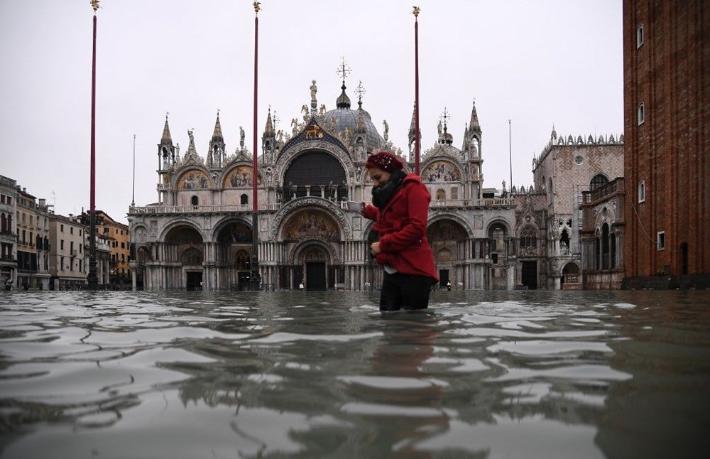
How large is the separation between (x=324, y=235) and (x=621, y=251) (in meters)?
22.9

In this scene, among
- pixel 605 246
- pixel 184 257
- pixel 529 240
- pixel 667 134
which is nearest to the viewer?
pixel 667 134

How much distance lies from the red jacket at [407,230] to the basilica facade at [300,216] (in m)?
35.3

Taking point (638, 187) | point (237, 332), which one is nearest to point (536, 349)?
point (237, 332)

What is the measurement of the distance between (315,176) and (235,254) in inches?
334

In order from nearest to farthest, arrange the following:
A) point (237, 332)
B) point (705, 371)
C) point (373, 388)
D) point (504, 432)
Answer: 1. point (504, 432)
2. point (373, 388)
3. point (705, 371)
4. point (237, 332)

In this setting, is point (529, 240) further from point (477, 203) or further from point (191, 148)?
point (191, 148)

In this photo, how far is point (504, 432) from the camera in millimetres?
1815

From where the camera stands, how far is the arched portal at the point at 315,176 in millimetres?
44906

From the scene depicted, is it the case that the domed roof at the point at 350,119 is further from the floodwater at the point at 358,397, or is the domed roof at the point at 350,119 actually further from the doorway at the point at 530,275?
the floodwater at the point at 358,397

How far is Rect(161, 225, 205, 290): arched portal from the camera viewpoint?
150ft

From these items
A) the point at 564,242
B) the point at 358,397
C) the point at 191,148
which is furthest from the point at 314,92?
the point at 358,397

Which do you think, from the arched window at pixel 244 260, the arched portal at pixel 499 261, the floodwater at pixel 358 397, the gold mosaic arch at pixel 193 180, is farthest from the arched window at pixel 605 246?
the gold mosaic arch at pixel 193 180

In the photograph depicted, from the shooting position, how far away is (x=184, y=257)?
4641cm

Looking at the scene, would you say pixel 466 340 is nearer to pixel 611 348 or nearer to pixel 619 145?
pixel 611 348
